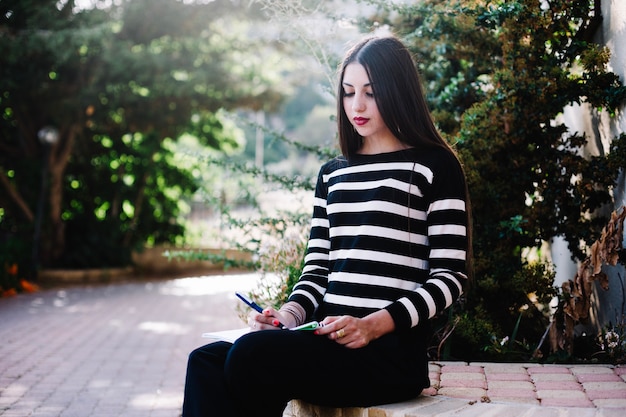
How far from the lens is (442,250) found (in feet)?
7.01

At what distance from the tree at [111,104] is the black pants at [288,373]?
839 cm

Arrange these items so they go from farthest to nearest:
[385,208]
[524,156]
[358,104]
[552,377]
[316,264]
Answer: [524,156], [552,377], [316,264], [358,104], [385,208]

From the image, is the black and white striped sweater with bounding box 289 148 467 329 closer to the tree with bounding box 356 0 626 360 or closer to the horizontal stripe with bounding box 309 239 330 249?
the horizontal stripe with bounding box 309 239 330 249

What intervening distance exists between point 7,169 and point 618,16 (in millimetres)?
10581

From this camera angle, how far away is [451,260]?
213 cm

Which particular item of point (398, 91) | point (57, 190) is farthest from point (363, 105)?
point (57, 190)

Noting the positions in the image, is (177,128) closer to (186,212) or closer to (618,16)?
(186,212)

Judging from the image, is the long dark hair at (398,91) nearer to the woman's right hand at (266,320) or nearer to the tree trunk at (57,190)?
the woman's right hand at (266,320)

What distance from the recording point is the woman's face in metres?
2.34

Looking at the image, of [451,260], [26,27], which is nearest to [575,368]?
[451,260]

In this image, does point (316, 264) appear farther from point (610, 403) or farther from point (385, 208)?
point (610, 403)

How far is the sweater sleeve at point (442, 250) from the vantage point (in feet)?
6.80

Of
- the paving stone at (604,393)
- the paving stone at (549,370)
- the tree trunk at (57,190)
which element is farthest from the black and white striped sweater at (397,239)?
the tree trunk at (57,190)

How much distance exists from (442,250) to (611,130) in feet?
6.45
